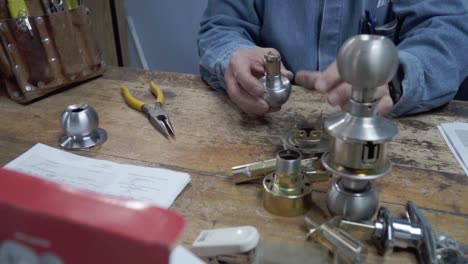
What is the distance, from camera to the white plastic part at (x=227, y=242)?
45cm

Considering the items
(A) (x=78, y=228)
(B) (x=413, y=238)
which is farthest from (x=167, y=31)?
(A) (x=78, y=228)

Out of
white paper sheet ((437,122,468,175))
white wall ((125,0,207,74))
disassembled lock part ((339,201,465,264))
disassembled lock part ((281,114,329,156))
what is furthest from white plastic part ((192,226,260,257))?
white wall ((125,0,207,74))

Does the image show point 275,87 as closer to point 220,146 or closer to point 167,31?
point 220,146

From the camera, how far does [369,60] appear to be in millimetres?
432

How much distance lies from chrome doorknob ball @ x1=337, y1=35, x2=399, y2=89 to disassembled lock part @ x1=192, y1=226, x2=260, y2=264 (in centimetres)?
18

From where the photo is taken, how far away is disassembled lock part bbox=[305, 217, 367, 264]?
1.48 ft

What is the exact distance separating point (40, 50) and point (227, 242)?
611 mm

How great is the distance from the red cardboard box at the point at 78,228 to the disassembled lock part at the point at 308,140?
0.40 meters

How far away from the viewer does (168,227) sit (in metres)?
0.26

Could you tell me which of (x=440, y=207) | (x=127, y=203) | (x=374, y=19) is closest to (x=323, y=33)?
(x=374, y=19)

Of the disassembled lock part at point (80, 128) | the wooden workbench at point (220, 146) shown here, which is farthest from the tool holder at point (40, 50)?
the disassembled lock part at point (80, 128)

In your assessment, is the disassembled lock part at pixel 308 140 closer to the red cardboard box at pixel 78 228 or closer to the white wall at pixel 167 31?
the red cardboard box at pixel 78 228

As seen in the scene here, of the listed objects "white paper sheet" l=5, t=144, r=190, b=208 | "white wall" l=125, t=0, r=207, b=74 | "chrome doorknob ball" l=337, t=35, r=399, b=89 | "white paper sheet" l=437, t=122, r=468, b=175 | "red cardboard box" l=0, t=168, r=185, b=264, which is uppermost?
"chrome doorknob ball" l=337, t=35, r=399, b=89

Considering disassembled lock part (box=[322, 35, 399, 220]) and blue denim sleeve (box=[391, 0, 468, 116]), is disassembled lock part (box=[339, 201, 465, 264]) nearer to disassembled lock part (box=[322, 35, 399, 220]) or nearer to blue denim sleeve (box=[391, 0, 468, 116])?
disassembled lock part (box=[322, 35, 399, 220])
